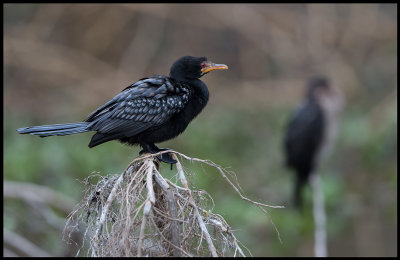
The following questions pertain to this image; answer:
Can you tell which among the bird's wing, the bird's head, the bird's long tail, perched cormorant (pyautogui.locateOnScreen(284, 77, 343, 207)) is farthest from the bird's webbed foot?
perched cormorant (pyautogui.locateOnScreen(284, 77, 343, 207))

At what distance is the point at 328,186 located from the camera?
7977 millimetres

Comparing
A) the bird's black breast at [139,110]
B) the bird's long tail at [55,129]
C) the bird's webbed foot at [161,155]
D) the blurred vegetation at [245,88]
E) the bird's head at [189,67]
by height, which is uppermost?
the bird's head at [189,67]

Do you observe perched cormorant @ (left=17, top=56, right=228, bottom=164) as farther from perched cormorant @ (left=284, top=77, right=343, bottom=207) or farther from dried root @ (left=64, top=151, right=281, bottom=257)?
perched cormorant @ (left=284, top=77, right=343, bottom=207)

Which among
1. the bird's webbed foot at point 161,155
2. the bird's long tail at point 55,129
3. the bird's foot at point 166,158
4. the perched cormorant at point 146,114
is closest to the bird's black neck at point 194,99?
the perched cormorant at point 146,114

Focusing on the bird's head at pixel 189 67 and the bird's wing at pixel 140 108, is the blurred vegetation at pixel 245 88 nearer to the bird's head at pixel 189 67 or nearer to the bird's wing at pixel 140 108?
the bird's head at pixel 189 67

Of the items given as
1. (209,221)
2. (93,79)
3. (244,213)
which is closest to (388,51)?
(244,213)

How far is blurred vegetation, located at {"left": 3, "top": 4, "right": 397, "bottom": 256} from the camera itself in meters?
7.48

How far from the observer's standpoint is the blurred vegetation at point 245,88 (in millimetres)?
7477

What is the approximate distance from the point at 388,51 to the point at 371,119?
79.9 inches

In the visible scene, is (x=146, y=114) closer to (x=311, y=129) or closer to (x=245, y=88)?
(x=311, y=129)

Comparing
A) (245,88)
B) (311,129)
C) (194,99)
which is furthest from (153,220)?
(245,88)

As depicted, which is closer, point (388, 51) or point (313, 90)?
point (313, 90)

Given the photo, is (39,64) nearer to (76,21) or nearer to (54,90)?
(54,90)

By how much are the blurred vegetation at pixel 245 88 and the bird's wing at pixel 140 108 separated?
12.6ft
